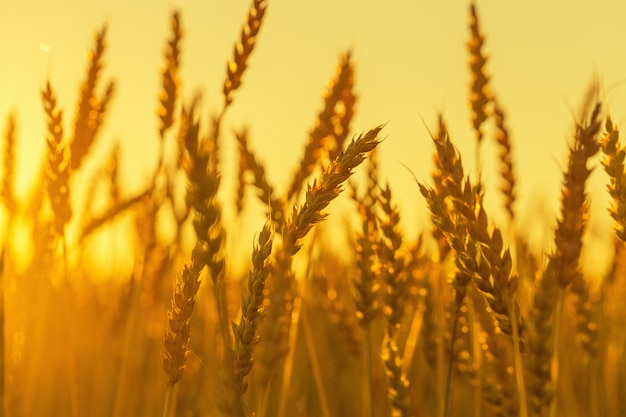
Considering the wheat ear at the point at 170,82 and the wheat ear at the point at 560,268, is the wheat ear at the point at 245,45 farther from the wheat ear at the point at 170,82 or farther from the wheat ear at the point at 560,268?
the wheat ear at the point at 560,268

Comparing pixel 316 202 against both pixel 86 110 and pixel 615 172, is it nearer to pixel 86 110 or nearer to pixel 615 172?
pixel 615 172

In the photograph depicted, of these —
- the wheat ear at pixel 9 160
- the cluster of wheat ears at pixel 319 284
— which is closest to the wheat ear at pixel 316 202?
the cluster of wheat ears at pixel 319 284

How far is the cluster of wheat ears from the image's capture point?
0.95 m

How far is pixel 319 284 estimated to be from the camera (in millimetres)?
2031

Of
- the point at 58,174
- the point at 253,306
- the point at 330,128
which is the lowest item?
the point at 253,306

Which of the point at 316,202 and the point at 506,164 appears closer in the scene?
the point at 316,202

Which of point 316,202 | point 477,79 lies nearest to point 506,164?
point 477,79

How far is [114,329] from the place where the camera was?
2406mm

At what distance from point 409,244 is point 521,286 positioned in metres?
0.67

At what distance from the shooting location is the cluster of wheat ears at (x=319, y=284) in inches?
37.3

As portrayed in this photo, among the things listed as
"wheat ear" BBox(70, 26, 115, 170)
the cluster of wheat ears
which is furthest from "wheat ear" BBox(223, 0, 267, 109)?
"wheat ear" BBox(70, 26, 115, 170)

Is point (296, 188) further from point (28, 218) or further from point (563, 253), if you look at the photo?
point (28, 218)

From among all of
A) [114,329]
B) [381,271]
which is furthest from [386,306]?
[114,329]

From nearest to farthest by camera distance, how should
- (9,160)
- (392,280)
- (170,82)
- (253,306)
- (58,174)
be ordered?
1. (253,306)
2. (392,280)
3. (58,174)
4. (170,82)
5. (9,160)
